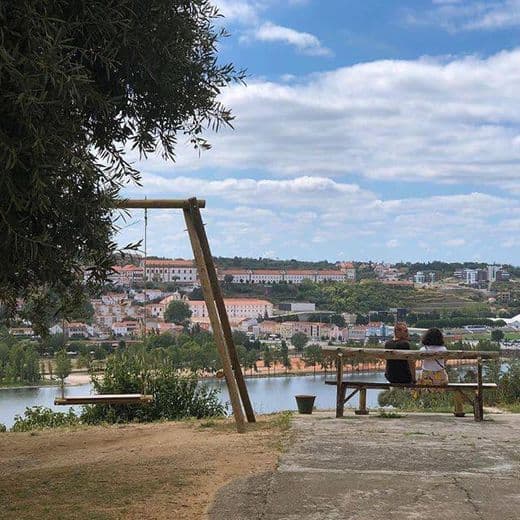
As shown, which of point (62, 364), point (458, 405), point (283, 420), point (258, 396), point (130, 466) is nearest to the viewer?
point (130, 466)

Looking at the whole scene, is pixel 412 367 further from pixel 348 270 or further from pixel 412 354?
pixel 348 270

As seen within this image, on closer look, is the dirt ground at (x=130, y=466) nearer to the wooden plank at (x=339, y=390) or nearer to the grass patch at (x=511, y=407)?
the wooden plank at (x=339, y=390)

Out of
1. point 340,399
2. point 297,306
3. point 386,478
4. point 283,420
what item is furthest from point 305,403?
point 297,306

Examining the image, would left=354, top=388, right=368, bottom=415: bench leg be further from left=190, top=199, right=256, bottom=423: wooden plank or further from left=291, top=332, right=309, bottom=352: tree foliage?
left=291, top=332, right=309, bottom=352: tree foliage

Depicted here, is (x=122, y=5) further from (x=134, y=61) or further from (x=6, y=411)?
(x=6, y=411)

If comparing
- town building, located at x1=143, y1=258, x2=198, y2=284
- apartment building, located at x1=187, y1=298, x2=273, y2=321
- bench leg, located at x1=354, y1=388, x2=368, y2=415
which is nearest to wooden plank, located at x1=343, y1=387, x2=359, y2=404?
bench leg, located at x1=354, y1=388, x2=368, y2=415

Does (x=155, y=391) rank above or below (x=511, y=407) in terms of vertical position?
above

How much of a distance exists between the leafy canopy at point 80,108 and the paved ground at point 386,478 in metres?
2.26

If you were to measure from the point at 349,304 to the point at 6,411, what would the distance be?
35.6 ft

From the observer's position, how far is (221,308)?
10492 mm

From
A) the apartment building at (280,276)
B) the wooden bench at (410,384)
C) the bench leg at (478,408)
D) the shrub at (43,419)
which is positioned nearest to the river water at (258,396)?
the shrub at (43,419)

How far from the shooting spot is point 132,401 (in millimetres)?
10156

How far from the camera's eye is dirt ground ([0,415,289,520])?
604cm

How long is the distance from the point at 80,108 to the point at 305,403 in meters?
7.43
